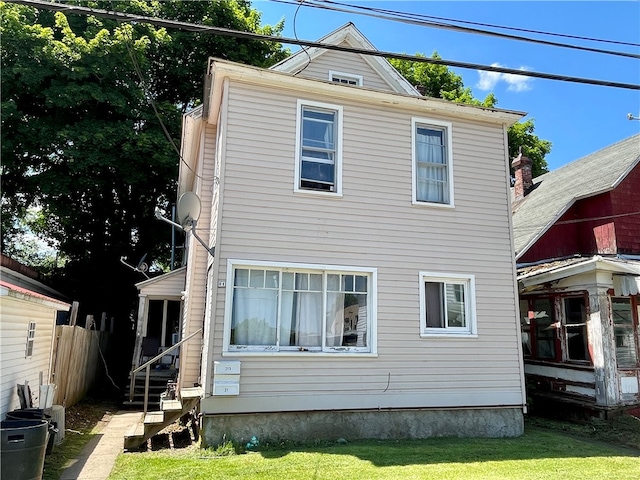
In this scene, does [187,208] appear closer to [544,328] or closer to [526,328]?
[544,328]

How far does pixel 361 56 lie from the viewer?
11320 millimetres

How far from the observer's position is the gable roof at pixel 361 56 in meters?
11.0

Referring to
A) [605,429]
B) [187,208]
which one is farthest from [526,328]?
[187,208]

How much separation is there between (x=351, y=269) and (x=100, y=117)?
16695 mm

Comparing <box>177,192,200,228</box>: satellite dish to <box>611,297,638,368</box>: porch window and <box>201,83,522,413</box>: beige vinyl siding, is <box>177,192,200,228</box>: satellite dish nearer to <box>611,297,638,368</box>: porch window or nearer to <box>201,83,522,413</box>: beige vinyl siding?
<box>201,83,522,413</box>: beige vinyl siding

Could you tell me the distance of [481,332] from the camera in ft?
31.1

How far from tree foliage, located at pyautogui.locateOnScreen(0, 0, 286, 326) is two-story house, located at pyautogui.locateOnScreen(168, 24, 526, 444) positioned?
10422mm

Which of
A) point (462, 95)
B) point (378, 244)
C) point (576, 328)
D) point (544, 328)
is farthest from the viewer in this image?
point (462, 95)

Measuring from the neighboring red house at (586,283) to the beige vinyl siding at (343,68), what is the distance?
6.27 meters

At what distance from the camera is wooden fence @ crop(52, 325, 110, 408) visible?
10.5 m

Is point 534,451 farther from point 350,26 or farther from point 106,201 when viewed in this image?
point 106,201

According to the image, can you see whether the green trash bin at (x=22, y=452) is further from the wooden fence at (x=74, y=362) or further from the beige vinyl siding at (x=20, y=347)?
the wooden fence at (x=74, y=362)

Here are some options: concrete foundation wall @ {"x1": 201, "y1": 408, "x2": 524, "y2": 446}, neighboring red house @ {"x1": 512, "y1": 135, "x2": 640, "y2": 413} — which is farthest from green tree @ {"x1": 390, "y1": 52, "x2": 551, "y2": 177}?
concrete foundation wall @ {"x1": 201, "y1": 408, "x2": 524, "y2": 446}

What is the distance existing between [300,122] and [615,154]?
12.1m
